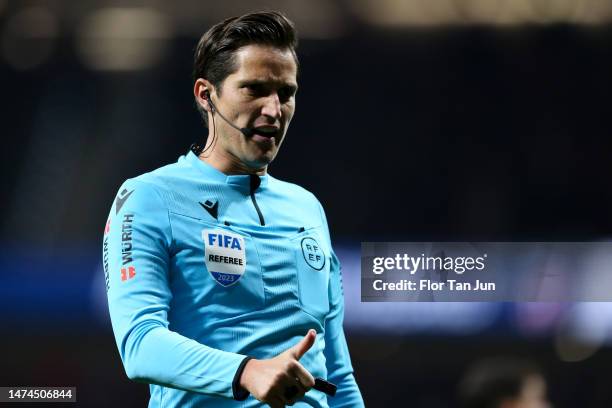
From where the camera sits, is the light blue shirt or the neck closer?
the light blue shirt

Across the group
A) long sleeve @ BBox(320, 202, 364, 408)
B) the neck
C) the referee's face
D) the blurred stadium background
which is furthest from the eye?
the blurred stadium background

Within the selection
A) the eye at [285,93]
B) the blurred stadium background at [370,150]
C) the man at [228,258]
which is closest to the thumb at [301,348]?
the man at [228,258]

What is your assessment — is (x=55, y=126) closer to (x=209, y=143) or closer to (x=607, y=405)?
(x=209, y=143)

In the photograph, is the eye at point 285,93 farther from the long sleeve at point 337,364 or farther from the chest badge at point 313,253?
the long sleeve at point 337,364

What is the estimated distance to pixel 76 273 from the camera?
312 centimetres

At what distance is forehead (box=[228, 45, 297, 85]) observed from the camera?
1566 millimetres

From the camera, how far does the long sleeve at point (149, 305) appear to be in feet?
4.28

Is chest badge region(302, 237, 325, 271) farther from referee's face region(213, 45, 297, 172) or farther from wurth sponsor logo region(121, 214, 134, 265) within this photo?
wurth sponsor logo region(121, 214, 134, 265)

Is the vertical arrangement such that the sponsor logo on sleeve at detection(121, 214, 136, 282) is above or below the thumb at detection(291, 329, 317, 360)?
above

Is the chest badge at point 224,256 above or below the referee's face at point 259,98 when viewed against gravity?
below

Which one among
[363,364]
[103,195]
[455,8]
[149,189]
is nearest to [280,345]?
[149,189]

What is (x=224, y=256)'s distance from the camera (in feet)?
4.85

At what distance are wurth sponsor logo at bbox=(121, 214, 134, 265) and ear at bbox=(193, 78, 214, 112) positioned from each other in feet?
1.08

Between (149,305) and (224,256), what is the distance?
0.17m
